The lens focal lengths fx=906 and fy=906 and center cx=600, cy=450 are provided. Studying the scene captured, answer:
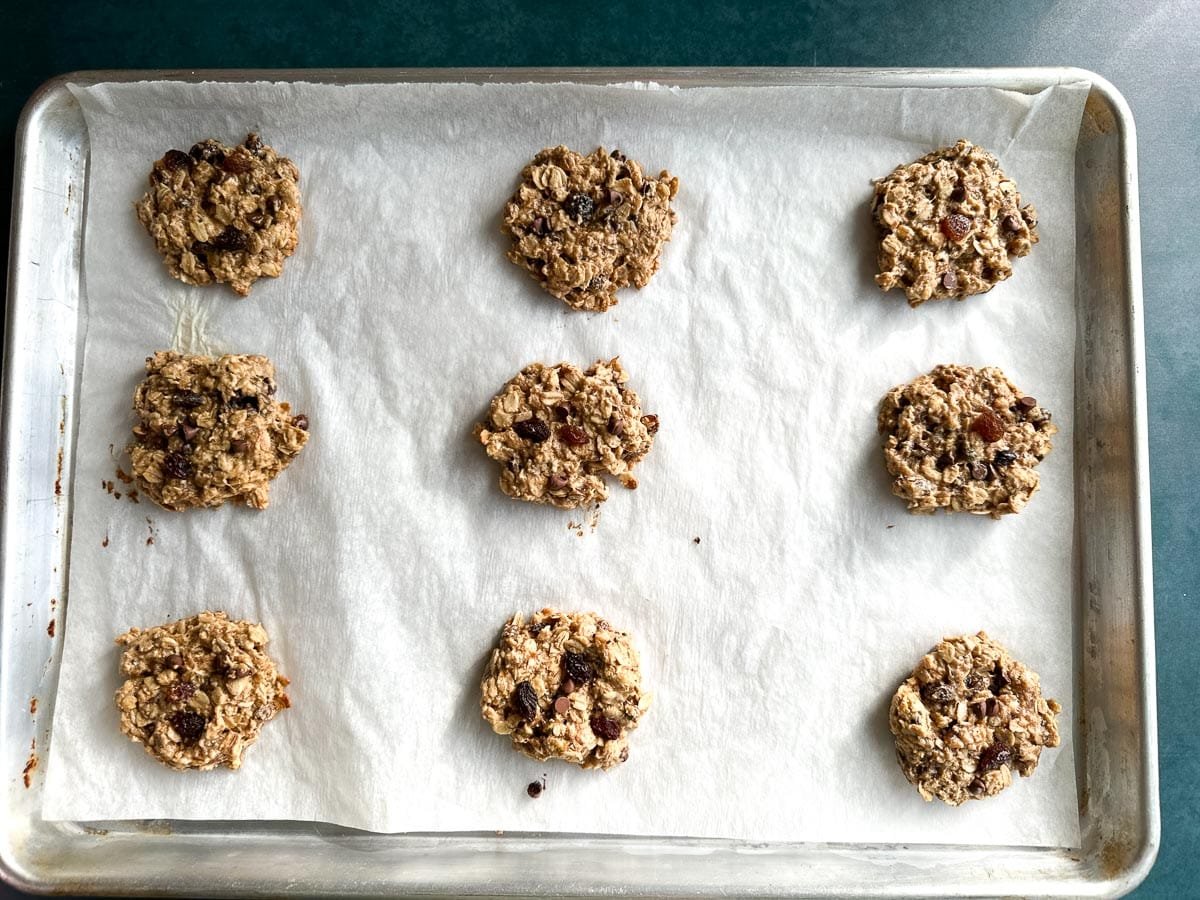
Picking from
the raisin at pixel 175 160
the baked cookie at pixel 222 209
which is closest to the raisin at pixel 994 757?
the baked cookie at pixel 222 209

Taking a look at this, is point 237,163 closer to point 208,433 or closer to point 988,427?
point 208,433

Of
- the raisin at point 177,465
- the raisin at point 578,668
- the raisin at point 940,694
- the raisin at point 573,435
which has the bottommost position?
the raisin at point 940,694

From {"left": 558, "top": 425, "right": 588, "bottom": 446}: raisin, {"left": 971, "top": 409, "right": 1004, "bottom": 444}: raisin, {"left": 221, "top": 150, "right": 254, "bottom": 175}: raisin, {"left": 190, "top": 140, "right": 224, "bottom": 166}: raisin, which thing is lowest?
{"left": 558, "top": 425, "right": 588, "bottom": 446}: raisin

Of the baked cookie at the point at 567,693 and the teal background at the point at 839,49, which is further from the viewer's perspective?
the teal background at the point at 839,49

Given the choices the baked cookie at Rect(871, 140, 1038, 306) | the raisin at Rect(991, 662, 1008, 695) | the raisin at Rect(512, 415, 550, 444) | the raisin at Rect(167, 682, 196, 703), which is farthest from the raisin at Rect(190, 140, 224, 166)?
the raisin at Rect(991, 662, 1008, 695)

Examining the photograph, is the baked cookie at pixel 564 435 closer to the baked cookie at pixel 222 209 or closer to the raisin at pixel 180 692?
the baked cookie at pixel 222 209

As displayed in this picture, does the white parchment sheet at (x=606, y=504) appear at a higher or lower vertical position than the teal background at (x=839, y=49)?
lower

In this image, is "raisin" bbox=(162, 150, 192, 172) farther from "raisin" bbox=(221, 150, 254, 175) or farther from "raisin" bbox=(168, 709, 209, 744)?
"raisin" bbox=(168, 709, 209, 744)
